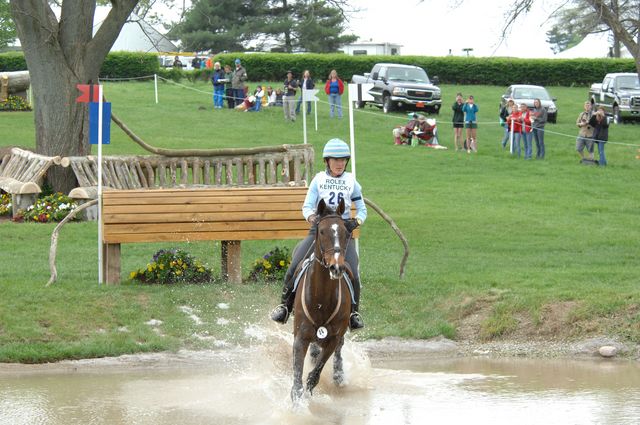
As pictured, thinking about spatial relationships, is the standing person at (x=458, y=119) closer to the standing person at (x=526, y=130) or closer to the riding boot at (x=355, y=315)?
the standing person at (x=526, y=130)

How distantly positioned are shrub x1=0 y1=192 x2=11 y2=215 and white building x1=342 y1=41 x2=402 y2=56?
197 feet

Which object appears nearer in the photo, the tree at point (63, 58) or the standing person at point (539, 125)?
the tree at point (63, 58)

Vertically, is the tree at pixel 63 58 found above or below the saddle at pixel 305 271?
Answer: above

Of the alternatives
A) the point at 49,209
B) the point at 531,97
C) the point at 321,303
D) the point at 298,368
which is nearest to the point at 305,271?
the point at 321,303

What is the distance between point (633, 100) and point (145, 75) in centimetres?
2707

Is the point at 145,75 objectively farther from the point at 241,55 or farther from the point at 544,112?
the point at 544,112

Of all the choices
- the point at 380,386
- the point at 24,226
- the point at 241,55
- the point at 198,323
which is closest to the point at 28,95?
the point at 241,55

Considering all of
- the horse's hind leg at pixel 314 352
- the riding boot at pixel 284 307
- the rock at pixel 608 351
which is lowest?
the rock at pixel 608 351

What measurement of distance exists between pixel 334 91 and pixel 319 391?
30.1 m

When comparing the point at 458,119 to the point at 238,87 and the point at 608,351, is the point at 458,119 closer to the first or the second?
the point at 238,87

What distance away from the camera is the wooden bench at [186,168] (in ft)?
69.3

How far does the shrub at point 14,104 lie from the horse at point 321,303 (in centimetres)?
3338

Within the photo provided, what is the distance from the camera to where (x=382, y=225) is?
21641 mm

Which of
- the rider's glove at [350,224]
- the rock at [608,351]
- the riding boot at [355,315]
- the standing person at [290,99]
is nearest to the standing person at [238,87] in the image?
the standing person at [290,99]
